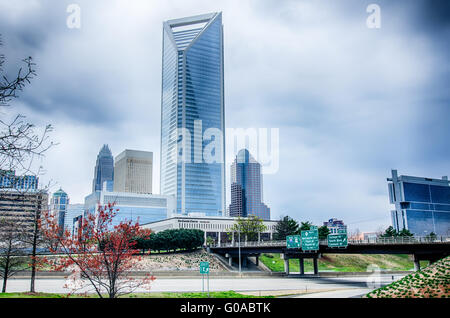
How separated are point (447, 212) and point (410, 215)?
14890mm

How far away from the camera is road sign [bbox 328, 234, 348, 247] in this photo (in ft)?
180

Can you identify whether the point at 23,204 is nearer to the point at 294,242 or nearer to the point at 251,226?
the point at 294,242

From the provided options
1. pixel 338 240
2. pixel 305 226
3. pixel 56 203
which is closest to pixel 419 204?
pixel 305 226

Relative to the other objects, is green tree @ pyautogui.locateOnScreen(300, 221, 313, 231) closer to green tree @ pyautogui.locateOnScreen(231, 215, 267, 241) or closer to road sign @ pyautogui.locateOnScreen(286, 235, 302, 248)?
green tree @ pyautogui.locateOnScreen(231, 215, 267, 241)

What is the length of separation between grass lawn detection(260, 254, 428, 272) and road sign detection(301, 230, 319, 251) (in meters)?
35.3

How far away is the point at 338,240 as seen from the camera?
2179 inches

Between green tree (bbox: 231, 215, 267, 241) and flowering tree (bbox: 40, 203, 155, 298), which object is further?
green tree (bbox: 231, 215, 267, 241)

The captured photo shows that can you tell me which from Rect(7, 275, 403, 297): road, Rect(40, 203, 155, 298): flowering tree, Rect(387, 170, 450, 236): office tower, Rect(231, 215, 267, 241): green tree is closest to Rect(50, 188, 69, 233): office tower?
Rect(40, 203, 155, 298): flowering tree

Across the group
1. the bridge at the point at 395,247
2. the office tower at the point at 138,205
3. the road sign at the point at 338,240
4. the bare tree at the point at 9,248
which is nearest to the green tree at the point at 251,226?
the bridge at the point at 395,247

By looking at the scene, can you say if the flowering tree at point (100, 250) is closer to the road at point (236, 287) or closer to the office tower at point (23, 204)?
the office tower at point (23, 204)

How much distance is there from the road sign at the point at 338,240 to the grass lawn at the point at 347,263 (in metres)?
37.8

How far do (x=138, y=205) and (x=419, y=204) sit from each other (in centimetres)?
13471
